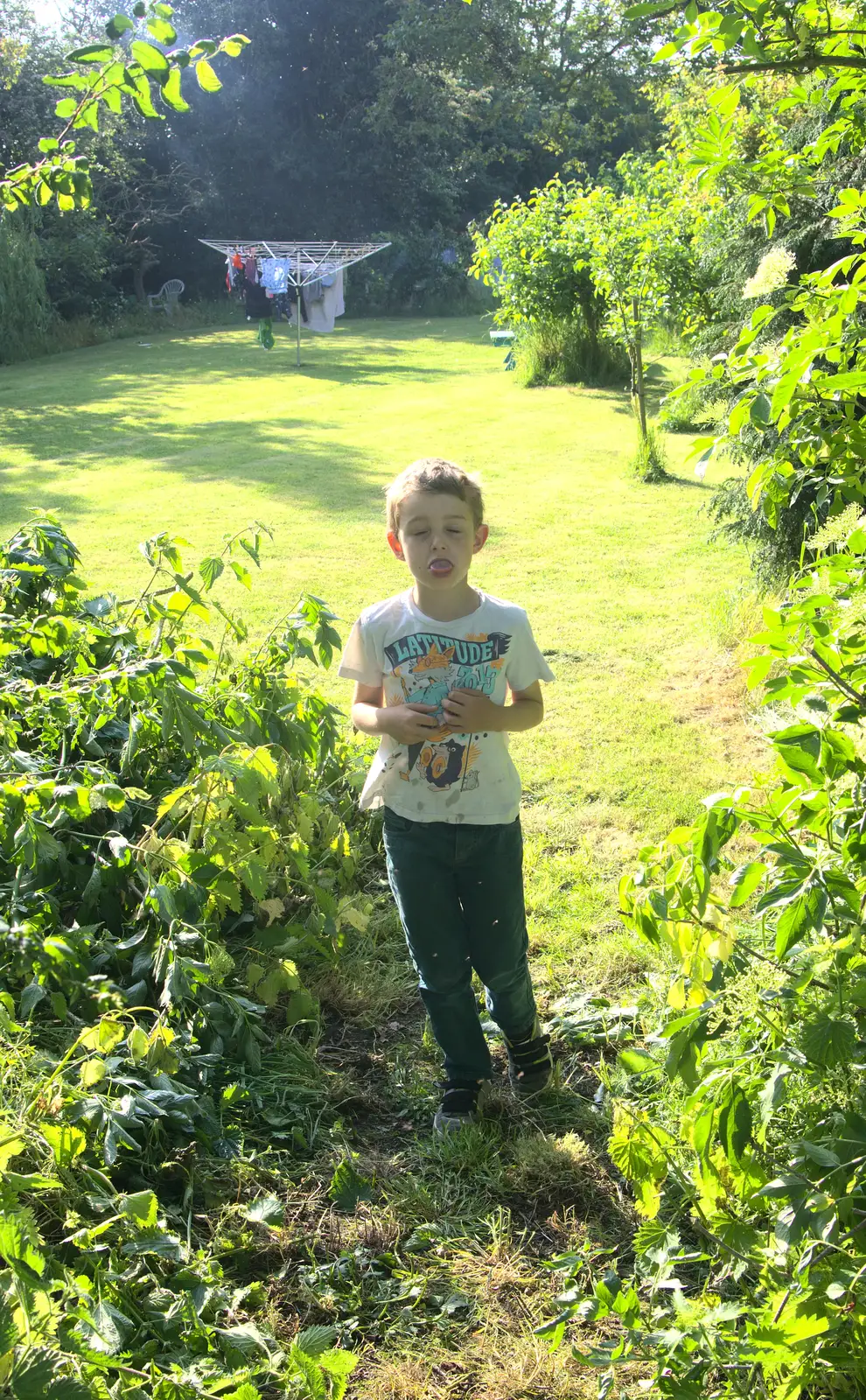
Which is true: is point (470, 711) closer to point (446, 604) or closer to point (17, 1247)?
point (446, 604)

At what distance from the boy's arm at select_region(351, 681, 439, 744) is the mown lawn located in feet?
2.87

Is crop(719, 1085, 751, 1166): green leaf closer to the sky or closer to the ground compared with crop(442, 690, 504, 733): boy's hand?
closer to the ground

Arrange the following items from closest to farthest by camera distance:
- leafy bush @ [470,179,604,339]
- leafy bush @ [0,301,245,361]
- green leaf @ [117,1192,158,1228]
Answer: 1. green leaf @ [117,1192,158,1228]
2. leafy bush @ [470,179,604,339]
3. leafy bush @ [0,301,245,361]

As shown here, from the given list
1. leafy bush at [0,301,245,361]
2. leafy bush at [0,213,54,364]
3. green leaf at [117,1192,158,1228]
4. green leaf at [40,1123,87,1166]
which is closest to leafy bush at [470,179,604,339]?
leafy bush at [0,213,54,364]

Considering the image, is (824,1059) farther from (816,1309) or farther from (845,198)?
(845,198)

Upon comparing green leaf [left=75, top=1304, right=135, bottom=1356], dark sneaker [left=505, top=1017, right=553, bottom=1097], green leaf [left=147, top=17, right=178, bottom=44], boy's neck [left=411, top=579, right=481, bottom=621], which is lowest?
dark sneaker [left=505, top=1017, right=553, bottom=1097]

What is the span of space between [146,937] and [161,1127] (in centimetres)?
53

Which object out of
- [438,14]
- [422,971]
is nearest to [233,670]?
[422,971]

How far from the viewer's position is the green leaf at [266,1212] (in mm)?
2121

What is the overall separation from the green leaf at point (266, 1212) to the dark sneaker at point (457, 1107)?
1.45ft

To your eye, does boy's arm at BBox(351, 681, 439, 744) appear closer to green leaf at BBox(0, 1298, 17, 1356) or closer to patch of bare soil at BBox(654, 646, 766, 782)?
green leaf at BBox(0, 1298, 17, 1356)

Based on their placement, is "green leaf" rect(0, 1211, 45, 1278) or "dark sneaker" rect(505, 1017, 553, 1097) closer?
"green leaf" rect(0, 1211, 45, 1278)

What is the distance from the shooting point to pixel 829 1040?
152cm

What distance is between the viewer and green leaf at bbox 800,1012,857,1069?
151 cm
